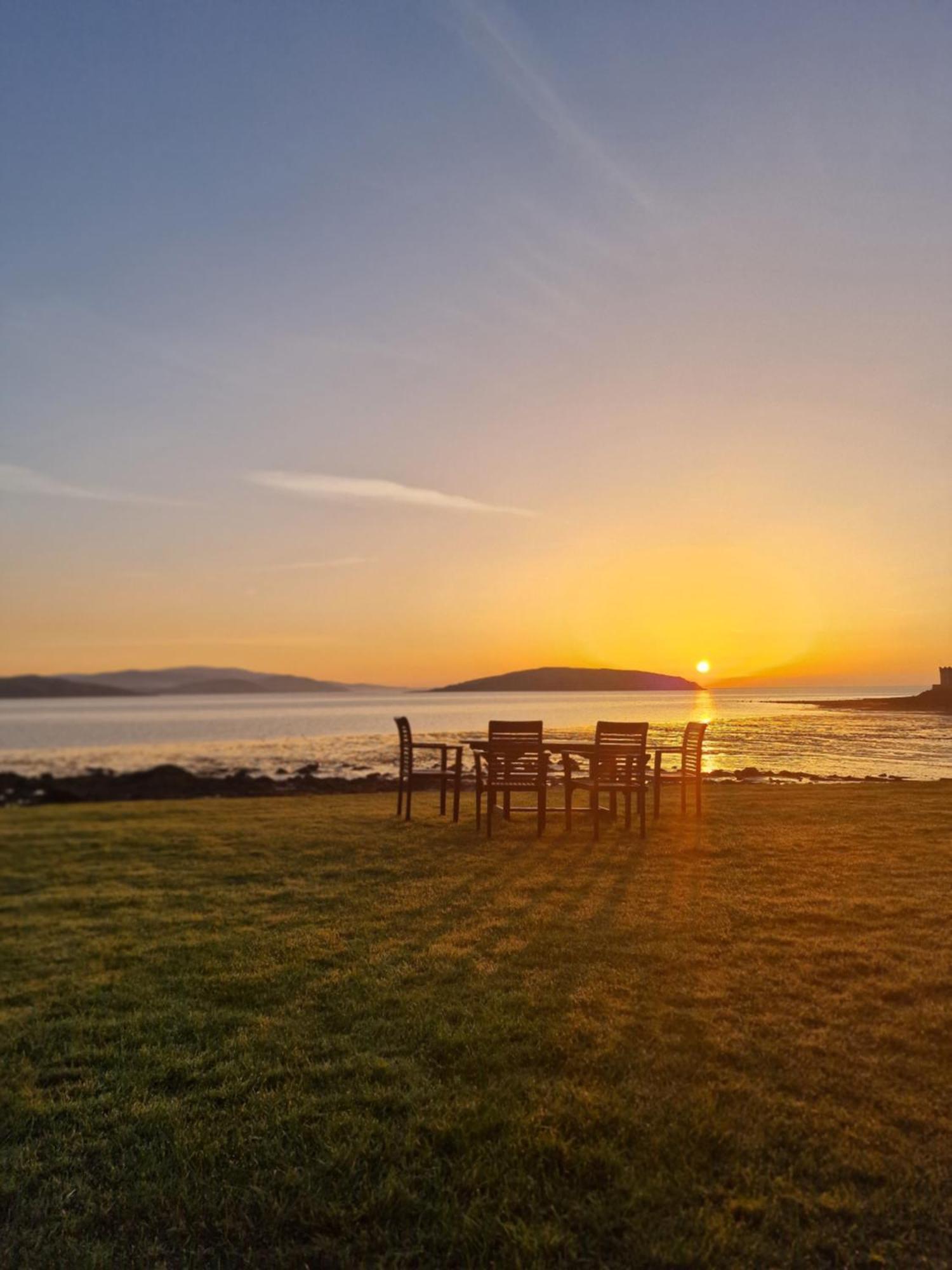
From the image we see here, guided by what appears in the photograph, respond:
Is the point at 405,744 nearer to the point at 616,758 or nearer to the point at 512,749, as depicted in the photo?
the point at 512,749

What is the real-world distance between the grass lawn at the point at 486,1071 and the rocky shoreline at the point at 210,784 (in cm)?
1295

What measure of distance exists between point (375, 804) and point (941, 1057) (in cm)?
1269

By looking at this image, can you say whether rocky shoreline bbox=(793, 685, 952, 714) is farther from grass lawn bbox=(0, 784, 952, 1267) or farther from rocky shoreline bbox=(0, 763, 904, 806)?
grass lawn bbox=(0, 784, 952, 1267)

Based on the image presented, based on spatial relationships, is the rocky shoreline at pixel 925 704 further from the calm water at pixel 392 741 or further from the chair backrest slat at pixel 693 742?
the chair backrest slat at pixel 693 742

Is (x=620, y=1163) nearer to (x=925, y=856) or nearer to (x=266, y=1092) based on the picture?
(x=266, y=1092)

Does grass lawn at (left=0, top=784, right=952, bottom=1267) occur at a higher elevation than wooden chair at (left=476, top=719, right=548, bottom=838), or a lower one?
lower

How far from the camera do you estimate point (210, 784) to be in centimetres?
2530

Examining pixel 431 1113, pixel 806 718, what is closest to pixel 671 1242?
pixel 431 1113

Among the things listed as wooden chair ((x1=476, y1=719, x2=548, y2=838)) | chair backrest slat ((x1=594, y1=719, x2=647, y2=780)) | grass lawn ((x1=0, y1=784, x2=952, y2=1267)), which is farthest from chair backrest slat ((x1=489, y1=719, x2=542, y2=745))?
grass lawn ((x1=0, y1=784, x2=952, y2=1267))

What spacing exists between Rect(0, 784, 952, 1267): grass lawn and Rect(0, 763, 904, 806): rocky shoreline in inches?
510

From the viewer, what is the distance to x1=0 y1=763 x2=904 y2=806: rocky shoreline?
22000mm

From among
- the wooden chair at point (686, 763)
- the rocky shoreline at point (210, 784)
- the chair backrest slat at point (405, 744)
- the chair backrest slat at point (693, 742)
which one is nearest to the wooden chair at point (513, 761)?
the chair backrest slat at point (405, 744)

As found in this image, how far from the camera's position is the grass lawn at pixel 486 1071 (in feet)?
10.7

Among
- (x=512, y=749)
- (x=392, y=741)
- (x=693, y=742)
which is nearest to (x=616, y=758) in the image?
(x=512, y=749)
